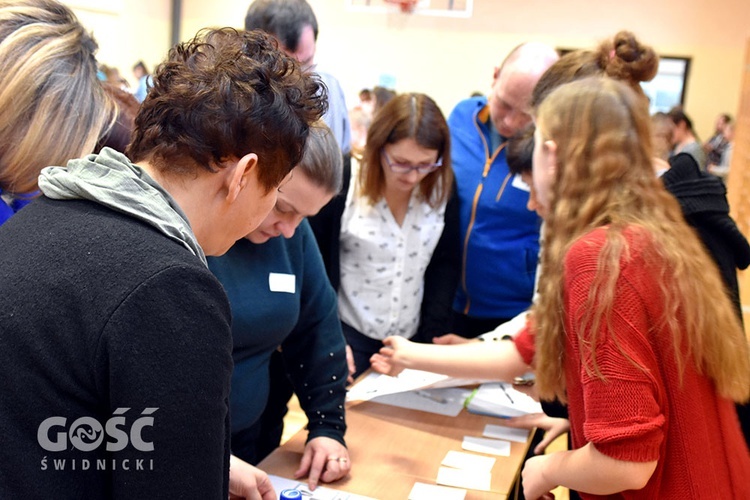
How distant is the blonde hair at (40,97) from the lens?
3.84ft

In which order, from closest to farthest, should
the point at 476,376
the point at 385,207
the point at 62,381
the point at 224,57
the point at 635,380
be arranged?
the point at 62,381 → the point at 224,57 → the point at 635,380 → the point at 476,376 → the point at 385,207

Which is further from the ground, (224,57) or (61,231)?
(224,57)

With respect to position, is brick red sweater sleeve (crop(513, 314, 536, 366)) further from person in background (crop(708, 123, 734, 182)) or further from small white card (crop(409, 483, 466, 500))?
person in background (crop(708, 123, 734, 182))

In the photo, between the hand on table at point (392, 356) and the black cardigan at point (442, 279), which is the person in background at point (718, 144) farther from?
the hand on table at point (392, 356)

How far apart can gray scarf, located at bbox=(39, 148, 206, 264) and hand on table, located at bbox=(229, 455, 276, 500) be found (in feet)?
2.00

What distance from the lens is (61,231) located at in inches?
27.3

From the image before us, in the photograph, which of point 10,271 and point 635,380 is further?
point 635,380

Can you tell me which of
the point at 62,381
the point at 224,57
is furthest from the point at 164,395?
the point at 224,57

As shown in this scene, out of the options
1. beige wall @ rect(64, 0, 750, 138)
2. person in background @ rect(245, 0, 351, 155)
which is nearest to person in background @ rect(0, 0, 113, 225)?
person in background @ rect(245, 0, 351, 155)

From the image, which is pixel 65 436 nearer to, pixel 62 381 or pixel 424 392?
pixel 62 381

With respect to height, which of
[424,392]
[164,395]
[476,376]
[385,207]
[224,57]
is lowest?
[424,392]

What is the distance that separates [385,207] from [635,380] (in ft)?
3.99

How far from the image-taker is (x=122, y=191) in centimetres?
71

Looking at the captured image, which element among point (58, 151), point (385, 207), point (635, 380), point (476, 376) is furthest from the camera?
point (385, 207)
